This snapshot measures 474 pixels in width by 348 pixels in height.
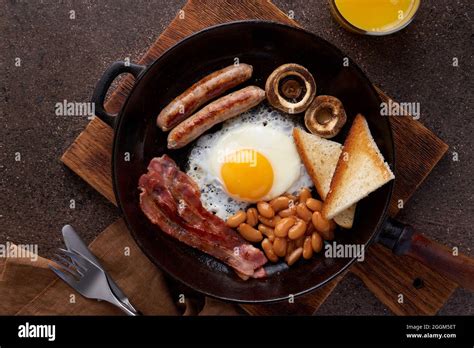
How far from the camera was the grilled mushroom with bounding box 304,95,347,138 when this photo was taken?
2346 mm

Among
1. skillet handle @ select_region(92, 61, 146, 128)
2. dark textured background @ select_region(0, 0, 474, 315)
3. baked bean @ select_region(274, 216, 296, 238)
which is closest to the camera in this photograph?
skillet handle @ select_region(92, 61, 146, 128)

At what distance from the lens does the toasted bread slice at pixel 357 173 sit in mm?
2264

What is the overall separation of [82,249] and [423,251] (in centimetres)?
144

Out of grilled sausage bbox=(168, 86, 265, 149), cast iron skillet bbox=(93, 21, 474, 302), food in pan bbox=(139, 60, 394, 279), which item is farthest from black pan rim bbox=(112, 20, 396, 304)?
grilled sausage bbox=(168, 86, 265, 149)

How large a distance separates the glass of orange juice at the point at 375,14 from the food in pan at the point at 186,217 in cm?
99

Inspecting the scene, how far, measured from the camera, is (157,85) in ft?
7.83

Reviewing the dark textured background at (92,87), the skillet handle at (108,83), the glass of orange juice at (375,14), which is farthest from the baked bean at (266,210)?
the glass of orange juice at (375,14)

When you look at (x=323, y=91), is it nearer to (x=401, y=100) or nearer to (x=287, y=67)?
(x=287, y=67)

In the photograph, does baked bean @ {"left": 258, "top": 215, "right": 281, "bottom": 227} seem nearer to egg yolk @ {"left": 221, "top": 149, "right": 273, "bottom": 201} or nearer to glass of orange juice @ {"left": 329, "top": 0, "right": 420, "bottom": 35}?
egg yolk @ {"left": 221, "top": 149, "right": 273, "bottom": 201}

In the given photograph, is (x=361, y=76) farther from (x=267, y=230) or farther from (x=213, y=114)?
(x=267, y=230)

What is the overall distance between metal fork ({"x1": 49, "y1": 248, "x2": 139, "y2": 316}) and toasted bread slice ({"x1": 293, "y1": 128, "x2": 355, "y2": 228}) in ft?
3.17

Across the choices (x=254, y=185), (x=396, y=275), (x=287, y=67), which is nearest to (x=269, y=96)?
(x=287, y=67)

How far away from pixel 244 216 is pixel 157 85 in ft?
2.21

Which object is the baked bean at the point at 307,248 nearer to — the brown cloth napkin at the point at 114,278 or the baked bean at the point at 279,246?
the baked bean at the point at 279,246
